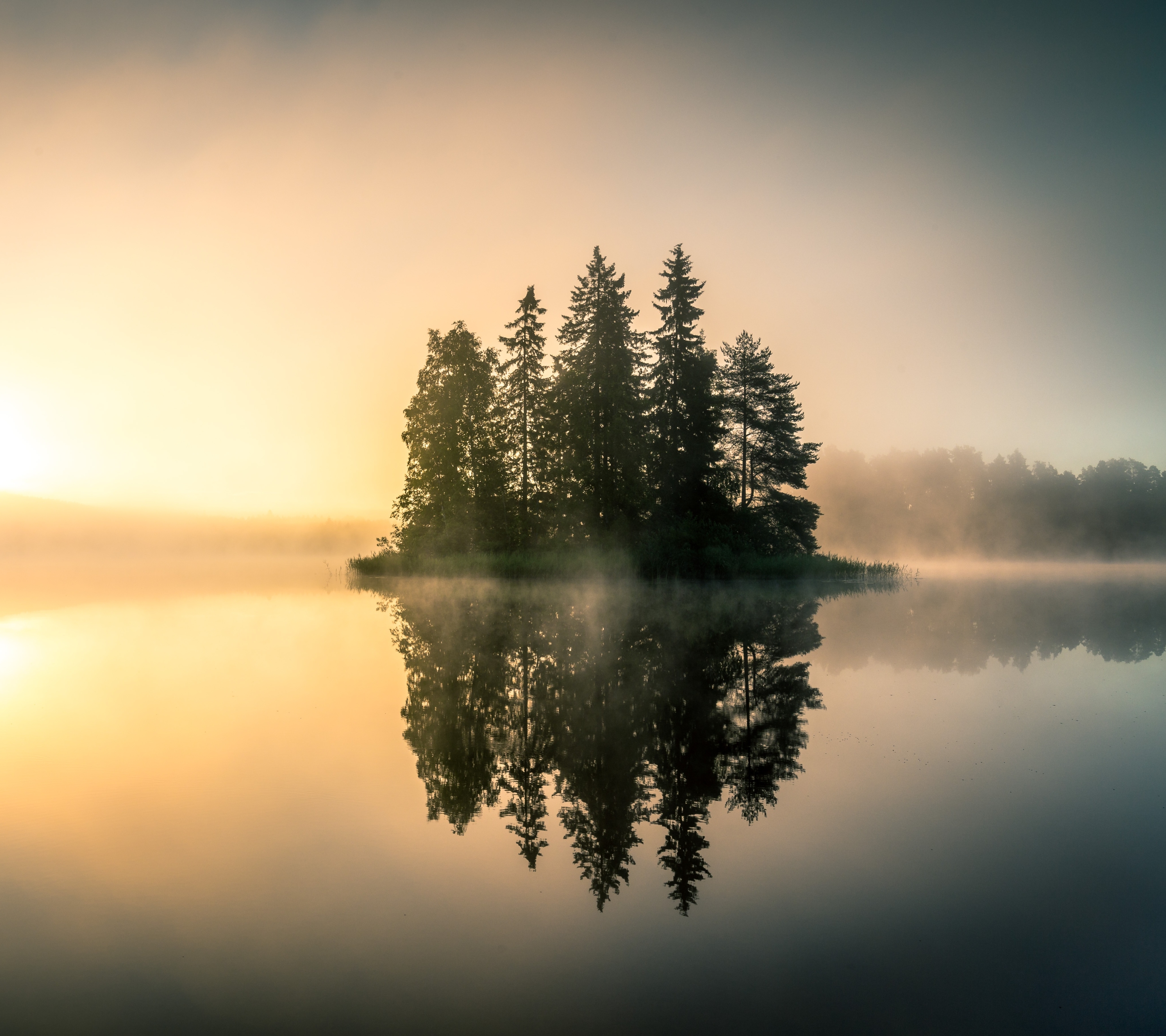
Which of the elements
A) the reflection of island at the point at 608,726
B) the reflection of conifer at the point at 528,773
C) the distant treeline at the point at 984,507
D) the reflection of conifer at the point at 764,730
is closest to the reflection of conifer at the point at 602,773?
the reflection of island at the point at 608,726

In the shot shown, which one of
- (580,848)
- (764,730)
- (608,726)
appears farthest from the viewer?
(764,730)

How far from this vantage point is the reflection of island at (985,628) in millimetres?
15453

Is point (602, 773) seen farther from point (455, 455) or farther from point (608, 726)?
point (455, 455)

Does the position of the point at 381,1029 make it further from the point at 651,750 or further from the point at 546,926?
the point at 651,750

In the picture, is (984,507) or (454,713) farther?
(984,507)

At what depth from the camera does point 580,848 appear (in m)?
5.65

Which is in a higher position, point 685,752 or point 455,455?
point 455,455

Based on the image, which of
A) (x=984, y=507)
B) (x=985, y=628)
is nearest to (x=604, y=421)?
(x=985, y=628)

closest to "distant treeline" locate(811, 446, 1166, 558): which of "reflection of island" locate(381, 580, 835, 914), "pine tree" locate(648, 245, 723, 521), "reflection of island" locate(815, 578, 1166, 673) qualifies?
"pine tree" locate(648, 245, 723, 521)

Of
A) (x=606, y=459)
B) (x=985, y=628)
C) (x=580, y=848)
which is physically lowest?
(x=580, y=848)

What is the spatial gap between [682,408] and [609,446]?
7.30 meters

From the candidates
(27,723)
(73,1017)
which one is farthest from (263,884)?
(27,723)

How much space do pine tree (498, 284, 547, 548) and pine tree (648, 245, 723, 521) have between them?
8.68m

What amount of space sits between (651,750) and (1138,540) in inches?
5694
